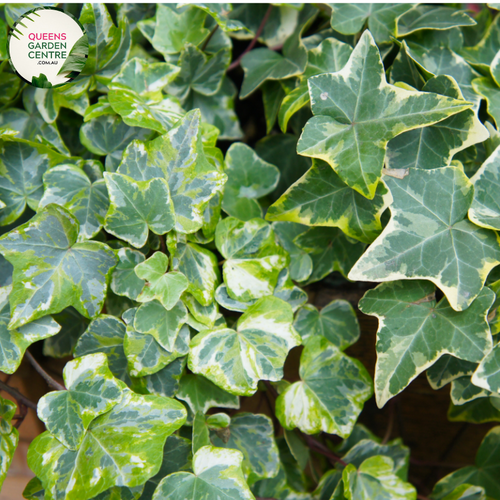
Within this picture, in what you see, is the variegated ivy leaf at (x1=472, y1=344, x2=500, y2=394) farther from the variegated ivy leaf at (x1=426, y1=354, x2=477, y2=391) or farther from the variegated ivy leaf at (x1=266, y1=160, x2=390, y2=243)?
the variegated ivy leaf at (x1=266, y1=160, x2=390, y2=243)

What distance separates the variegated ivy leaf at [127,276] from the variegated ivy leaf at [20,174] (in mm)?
175

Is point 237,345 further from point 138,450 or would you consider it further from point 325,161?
point 325,161

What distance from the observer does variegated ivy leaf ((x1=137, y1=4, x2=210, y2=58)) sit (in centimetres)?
69

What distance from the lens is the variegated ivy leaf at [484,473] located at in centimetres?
76

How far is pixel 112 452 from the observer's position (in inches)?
20.5

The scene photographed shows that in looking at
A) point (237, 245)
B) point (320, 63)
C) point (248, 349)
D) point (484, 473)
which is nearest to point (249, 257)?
point (237, 245)

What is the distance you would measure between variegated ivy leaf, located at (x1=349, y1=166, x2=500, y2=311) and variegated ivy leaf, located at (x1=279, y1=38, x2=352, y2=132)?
23cm

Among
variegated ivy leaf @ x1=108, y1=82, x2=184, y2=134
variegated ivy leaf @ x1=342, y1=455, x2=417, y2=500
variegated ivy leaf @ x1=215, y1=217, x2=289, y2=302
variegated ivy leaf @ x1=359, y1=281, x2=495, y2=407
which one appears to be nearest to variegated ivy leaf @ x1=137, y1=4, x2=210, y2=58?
variegated ivy leaf @ x1=108, y1=82, x2=184, y2=134

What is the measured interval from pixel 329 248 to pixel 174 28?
1.57 feet

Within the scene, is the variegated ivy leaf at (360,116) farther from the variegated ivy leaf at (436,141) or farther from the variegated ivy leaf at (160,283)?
the variegated ivy leaf at (160,283)

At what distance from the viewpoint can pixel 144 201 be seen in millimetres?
554

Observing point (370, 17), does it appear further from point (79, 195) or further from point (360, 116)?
point (79, 195)

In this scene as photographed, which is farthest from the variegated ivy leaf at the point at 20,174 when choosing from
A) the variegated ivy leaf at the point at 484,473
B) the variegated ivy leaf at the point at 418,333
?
the variegated ivy leaf at the point at 484,473

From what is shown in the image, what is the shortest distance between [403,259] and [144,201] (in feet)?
1.21
